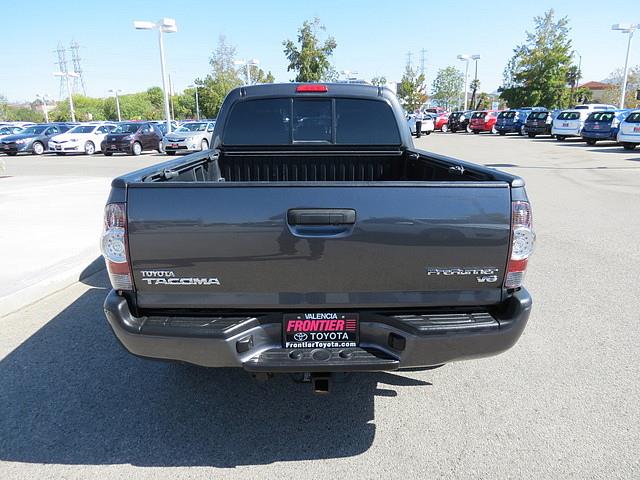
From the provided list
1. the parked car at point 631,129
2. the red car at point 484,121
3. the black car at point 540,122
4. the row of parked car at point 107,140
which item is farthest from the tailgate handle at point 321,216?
the red car at point 484,121

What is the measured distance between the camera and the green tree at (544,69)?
49531 mm

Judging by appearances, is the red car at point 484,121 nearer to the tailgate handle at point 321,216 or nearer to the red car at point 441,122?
the red car at point 441,122

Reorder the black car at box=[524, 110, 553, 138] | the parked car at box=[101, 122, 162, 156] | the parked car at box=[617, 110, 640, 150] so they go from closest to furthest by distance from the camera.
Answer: the parked car at box=[617, 110, 640, 150], the parked car at box=[101, 122, 162, 156], the black car at box=[524, 110, 553, 138]

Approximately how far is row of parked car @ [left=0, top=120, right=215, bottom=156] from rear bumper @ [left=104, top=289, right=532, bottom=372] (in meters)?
22.6

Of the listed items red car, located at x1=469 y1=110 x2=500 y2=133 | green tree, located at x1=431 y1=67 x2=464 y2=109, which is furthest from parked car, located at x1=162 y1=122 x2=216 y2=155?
green tree, located at x1=431 y1=67 x2=464 y2=109

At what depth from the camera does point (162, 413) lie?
10.4 feet

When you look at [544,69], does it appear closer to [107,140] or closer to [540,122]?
[540,122]

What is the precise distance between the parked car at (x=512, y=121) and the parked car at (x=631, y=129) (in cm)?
1292

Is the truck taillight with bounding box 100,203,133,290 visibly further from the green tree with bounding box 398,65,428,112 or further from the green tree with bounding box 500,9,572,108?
the green tree with bounding box 398,65,428,112

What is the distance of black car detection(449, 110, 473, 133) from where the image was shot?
142 ft

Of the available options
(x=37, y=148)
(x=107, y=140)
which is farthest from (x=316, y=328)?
(x=37, y=148)

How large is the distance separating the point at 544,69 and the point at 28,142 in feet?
157

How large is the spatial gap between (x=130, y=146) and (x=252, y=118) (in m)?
23.4

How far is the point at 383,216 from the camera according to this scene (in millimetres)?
2439
